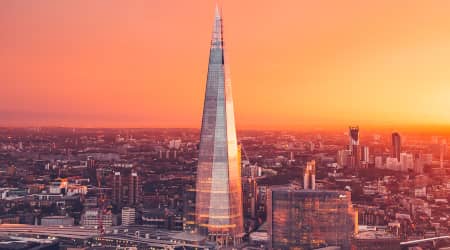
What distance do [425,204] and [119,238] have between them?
12133mm

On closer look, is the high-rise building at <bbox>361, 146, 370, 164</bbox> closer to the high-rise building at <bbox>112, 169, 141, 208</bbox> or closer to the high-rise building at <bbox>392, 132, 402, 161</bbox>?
the high-rise building at <bbox>392, 132, 402, 161</bbox>

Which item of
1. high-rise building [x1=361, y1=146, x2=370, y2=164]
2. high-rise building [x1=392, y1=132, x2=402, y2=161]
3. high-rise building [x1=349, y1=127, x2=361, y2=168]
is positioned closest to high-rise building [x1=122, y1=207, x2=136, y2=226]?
high-rise building [x1=349, y1=127, x2=361, y2=168]

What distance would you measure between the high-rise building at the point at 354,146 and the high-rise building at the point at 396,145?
4.52ft

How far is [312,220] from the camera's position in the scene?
1891 centimetres

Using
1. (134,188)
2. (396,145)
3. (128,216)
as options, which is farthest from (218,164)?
(396,145)

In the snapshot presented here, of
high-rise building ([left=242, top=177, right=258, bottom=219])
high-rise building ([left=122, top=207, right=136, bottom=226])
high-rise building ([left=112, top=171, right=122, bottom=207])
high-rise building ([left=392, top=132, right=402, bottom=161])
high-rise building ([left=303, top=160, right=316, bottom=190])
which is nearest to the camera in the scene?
high-rise building ([left=242, top=177, right=258, bottom=219])

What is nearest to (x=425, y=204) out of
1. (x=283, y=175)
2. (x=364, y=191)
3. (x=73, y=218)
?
(x=364, y=191)

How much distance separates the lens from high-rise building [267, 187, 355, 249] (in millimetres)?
18750

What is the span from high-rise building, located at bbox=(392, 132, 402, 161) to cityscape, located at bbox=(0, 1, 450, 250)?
0.12 m

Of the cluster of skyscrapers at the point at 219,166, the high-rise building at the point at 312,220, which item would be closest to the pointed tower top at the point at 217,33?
the cluster of skyscrapers at the point at 219,166

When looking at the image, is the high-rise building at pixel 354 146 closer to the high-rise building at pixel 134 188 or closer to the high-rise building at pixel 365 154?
the high-rise building at pixel 365 154

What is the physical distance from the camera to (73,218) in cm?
2498

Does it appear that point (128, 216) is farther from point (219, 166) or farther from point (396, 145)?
point (396, 145)

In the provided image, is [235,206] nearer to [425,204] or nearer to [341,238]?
[341,238]
